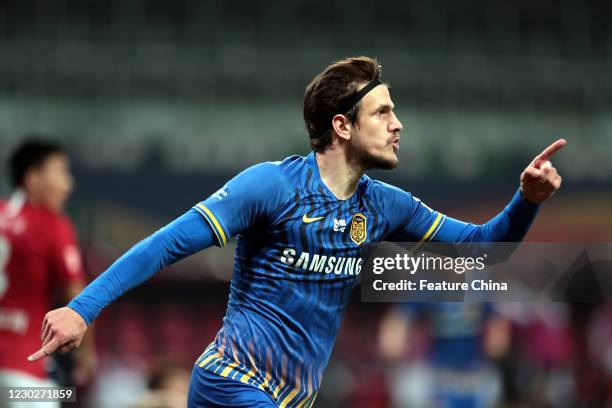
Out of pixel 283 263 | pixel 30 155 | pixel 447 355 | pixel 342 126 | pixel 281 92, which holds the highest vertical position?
pixel 281 92

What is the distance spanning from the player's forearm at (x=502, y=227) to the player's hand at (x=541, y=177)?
85 millimetres

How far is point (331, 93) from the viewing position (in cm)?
413

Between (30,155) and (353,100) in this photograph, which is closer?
(353,100)

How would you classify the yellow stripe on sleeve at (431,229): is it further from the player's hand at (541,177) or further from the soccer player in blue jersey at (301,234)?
the player's hand at (541,177)

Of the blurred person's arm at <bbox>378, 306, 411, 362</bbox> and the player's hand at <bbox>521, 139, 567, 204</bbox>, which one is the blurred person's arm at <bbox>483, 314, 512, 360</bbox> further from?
the player's hand at <bbox>521, 139, 567, 204</bbox>

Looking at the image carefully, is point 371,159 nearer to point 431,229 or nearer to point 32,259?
point 431,229

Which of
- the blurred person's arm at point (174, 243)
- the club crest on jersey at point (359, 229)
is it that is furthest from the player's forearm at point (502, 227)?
the blurred person's arm at point (174, 243)

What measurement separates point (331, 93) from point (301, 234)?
2.23 ft

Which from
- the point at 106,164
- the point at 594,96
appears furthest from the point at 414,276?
the point at 594,96

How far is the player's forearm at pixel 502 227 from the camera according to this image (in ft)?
13.6

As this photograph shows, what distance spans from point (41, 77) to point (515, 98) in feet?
29.6

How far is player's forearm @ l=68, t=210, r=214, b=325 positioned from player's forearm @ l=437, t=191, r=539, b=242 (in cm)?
126

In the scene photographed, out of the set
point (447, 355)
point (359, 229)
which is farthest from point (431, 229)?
point (447, 355)

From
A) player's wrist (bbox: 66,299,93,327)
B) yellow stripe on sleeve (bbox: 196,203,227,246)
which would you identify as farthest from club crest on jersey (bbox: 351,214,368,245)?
player's wrist (bbox: 66,299,93,327)
